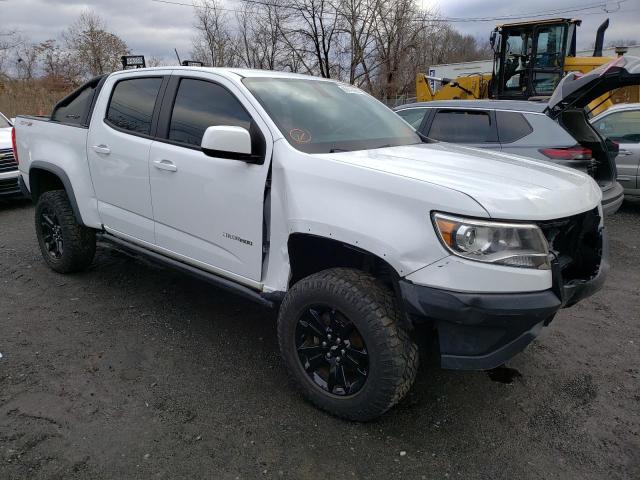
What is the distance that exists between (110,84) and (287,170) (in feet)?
7.71

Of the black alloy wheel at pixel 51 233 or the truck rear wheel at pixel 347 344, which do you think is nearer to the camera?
the truck rear wheel at pixel 347 344

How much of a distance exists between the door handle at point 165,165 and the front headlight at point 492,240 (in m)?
1.88

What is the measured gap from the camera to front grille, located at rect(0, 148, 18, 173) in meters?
7.77

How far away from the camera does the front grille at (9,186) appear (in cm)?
780

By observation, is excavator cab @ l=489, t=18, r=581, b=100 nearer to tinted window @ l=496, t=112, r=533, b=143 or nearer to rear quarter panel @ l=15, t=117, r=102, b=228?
tinted window @ l=496, t=112, r=533, b=143

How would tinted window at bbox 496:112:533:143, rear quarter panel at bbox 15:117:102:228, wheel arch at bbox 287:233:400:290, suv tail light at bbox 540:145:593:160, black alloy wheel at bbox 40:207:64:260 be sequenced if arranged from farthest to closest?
1. tinted window at bbox 496:112:533:143
2. suv tail light at bbox 540:145:593:160
3. black alloy wheel at bbox 40:207:64:260
4. rear quarter panel at bbox 15:117:102:228
5. wheel arch at bbox 287:233:400:290

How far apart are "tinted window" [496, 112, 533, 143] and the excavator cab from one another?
6.81 m

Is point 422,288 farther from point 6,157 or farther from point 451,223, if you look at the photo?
point 6,157

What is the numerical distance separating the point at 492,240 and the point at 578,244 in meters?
0.79

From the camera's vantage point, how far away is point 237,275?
3176 mm

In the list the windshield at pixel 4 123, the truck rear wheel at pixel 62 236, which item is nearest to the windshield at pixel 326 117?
the truck rear wheel at pixel 62 236

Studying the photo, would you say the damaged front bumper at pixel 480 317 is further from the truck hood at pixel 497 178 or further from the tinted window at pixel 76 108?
the tinted window at pixel 76 108

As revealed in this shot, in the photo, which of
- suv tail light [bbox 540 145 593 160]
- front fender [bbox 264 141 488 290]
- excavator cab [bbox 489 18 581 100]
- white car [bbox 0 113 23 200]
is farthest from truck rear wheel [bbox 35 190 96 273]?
excavator cab [bbox 489 18 581 100]

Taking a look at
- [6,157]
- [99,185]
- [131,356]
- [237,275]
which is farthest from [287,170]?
[6,157]
